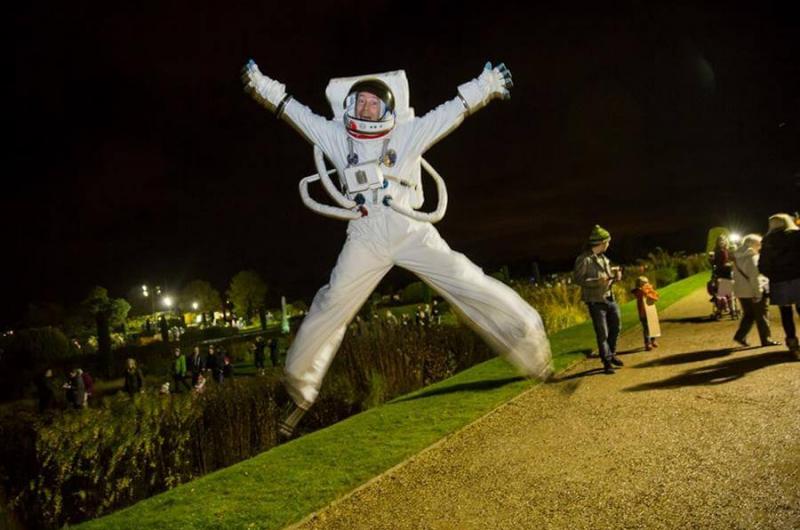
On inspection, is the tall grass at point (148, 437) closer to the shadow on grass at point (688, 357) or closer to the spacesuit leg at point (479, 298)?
the spacesuit leg at point (479, 298)

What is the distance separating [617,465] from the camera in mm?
4656

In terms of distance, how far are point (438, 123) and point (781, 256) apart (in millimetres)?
6089

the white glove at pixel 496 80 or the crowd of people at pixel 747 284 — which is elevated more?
the white glove at pixel 496 80

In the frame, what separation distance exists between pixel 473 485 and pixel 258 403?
14.5ft

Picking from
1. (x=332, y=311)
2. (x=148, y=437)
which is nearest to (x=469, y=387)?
(x=148, y=437)

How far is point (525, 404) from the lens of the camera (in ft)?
23.3

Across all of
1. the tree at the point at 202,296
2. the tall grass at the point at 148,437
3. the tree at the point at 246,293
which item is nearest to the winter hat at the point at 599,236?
the tall grass at the point at 148,437

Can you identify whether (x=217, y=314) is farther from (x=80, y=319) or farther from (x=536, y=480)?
(x=536, y=480)

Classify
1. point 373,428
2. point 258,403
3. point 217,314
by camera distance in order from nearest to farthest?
point 373,428 < point 258,403 < point 217,314

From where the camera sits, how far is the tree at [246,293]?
73.4m

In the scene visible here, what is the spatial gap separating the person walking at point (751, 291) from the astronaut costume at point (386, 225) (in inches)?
249

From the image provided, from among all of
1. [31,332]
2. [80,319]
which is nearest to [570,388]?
[31,332]

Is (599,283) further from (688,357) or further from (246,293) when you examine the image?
(246,293)

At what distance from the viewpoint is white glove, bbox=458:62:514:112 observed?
4.41 m
